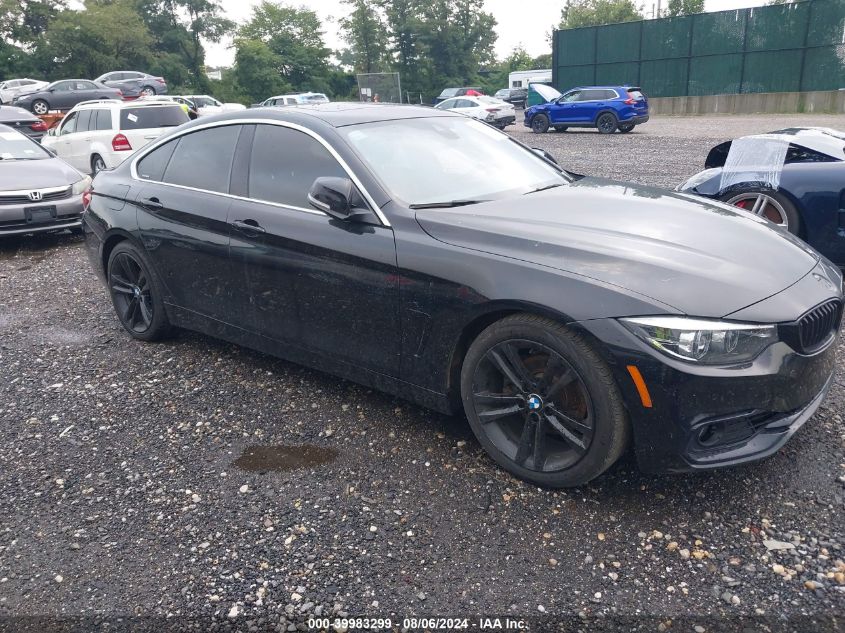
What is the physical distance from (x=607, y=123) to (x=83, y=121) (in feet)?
51.3

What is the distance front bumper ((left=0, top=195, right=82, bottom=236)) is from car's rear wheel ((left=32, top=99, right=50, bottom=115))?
2526cm

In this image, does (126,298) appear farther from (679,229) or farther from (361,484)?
(679,229)

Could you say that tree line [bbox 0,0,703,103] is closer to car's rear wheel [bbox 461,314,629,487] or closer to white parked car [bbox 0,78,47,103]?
white parked car [bbox 0,78,47,103]

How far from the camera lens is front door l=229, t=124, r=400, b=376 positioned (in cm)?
349

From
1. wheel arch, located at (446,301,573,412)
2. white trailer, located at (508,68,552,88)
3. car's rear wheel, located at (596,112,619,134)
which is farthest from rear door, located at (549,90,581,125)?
white trailer, located at (508,68,552,88)

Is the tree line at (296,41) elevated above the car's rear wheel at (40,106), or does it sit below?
above

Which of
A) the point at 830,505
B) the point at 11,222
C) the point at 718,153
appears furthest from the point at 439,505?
the point at 11,222

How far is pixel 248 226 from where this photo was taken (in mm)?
4023

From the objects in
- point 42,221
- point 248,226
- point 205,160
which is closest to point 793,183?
point 248,226

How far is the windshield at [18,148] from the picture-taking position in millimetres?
9541

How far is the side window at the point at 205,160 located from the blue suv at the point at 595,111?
65.8 ft

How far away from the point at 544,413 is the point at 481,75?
7704cm

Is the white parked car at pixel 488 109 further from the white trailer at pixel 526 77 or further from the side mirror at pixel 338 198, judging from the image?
the white trailer at pixel 526 77

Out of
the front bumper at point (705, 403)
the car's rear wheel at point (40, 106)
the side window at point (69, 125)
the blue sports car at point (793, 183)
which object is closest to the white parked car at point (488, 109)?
the side window at point (69, 125)
